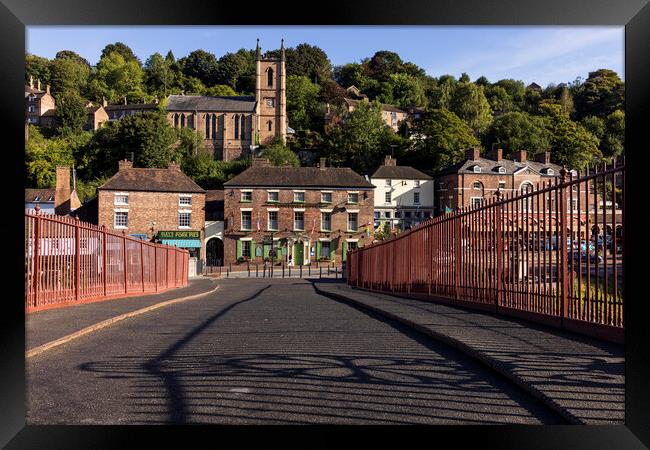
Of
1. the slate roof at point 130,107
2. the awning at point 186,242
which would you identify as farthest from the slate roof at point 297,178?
the slate roof at point 130,107

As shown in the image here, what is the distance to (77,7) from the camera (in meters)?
5.88

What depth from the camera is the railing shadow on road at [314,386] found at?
4.73 metres

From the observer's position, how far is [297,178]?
200 ft

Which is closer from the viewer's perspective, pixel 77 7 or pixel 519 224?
pixel 77 7

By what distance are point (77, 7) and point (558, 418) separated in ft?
17.1

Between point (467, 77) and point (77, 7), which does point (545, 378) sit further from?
point (467, 77)

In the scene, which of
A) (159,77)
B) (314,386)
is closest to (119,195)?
(314,386)

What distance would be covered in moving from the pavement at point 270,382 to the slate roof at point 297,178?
51.7 m

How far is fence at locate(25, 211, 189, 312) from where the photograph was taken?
9781mm

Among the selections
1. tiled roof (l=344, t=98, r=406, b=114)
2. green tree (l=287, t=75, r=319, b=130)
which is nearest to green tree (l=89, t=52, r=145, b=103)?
green tree (l=287, t=75, r=319, b=130)

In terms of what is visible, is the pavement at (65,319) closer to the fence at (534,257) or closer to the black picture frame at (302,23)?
the black picture frame at (302,23)

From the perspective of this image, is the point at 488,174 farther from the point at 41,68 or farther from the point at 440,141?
the point at 41,68

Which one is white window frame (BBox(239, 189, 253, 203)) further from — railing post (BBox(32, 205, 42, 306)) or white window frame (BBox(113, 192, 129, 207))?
railing post (BBox(32, 205, 42, 306))
